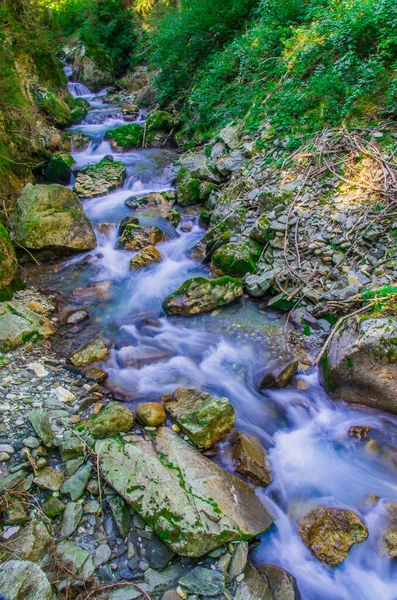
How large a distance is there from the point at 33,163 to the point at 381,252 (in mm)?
7847

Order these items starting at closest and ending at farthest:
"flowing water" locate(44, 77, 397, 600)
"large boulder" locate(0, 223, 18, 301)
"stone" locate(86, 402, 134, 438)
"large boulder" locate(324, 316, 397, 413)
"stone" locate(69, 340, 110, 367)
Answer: "flowing water" locate(44, 77, 397, 600)
"stone" locate(86, 402, 134, 438)
"large boulder" locate(324, 316, 397, 413)
"stone" locate(69, 340, 110, 367)
"large boulder" locate(0, 223, 18, 301)

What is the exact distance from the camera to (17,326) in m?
4.55

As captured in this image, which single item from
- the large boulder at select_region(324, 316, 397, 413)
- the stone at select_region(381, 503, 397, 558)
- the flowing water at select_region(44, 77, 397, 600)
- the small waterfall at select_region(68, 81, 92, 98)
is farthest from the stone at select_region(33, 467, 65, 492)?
the small waterfall at select_region(68, 81, 92, 98)

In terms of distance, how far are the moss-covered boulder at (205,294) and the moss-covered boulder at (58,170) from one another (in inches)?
225

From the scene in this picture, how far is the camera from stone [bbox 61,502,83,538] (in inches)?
101

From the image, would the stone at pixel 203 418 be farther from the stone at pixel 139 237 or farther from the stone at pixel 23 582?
the stone at pixel 139 237

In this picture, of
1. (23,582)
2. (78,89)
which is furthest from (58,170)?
(78,89)

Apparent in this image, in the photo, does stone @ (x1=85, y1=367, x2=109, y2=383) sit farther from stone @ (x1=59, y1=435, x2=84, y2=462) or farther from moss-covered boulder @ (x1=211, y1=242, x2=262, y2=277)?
moss-covered boulder @ (x1=211, y1=242, x2=262, y2=277)

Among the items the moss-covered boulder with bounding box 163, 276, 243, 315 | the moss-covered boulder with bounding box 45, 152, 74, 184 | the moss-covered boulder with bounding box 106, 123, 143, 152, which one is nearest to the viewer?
the moss-covered boulder with bounding box 163, 276, 243, 315

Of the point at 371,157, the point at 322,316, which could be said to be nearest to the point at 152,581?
the point at 322,316

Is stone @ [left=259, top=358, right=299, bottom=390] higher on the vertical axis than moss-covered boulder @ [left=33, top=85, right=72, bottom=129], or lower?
lower

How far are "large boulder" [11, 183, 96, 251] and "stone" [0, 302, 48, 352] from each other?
167 cm

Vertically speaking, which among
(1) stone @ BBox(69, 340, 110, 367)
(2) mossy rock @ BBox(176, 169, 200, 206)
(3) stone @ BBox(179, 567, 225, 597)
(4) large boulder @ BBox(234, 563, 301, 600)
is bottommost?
(4) large boulder @ BBox(234, 563, 301, 600)

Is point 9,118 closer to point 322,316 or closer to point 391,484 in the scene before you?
point 322,316
